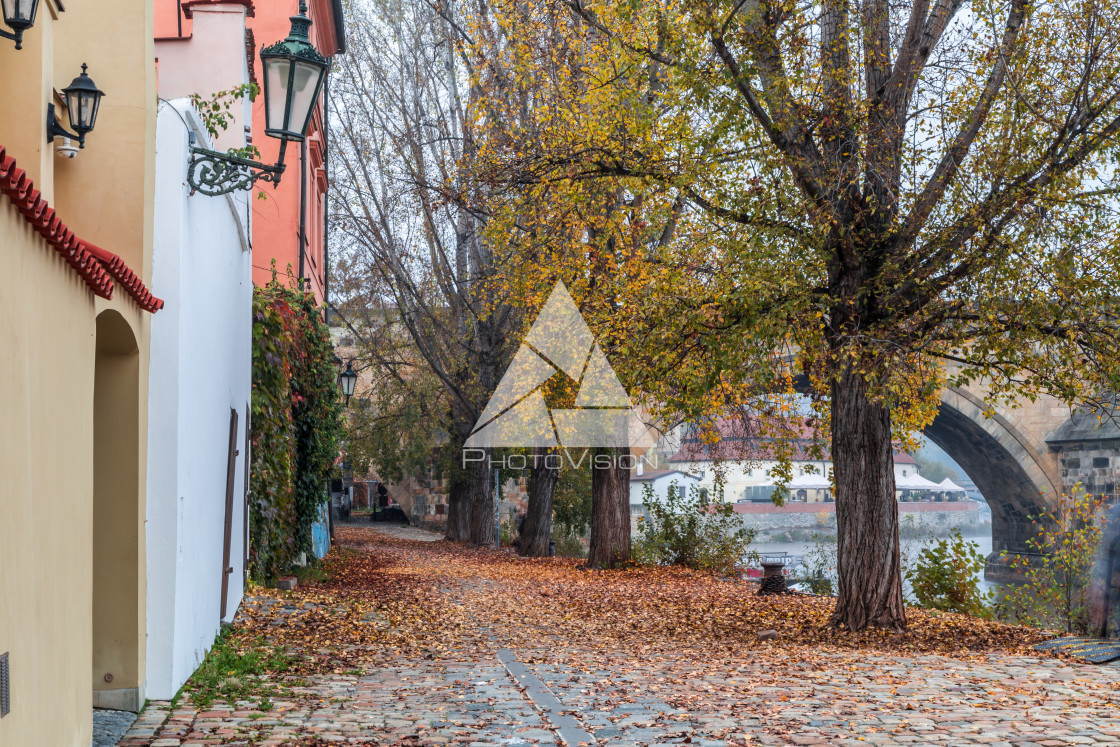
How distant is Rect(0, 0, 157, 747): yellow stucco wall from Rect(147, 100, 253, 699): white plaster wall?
10.7 inches

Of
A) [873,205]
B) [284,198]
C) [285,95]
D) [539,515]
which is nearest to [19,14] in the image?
[285,95]

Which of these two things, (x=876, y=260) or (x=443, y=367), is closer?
(x=876, y=260)

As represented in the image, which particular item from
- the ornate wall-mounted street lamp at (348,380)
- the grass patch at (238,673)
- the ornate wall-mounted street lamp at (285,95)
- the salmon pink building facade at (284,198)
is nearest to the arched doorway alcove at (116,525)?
the grass patch at (238,673)

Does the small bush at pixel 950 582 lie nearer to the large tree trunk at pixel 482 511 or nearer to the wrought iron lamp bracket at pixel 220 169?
the wrought iron lamp bracket at pixel 220 169

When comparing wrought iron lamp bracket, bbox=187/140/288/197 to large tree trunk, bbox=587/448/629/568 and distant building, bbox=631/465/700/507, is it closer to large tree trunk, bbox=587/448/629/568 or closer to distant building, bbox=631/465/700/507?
large tree trunk, bbox=587/448/629/568

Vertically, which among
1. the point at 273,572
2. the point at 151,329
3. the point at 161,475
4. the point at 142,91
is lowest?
the point at 273,572

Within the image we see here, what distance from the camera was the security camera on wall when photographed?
5.59 metres

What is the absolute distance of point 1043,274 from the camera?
27.2 ft

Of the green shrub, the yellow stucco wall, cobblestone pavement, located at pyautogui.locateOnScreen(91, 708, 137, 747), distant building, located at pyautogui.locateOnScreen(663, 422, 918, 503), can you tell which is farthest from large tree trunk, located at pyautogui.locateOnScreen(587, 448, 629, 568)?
cobblestone pavement, located at pyautogui.locateOnScreen(91, 708, 137, 747)

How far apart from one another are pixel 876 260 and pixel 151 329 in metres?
6.20

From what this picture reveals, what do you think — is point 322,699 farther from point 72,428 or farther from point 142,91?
point 142,91

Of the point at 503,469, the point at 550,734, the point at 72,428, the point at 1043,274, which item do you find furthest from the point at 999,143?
the point at 503,469

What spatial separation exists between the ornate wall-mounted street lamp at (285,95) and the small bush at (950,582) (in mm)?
8387

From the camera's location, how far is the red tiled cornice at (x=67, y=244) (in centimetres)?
309
